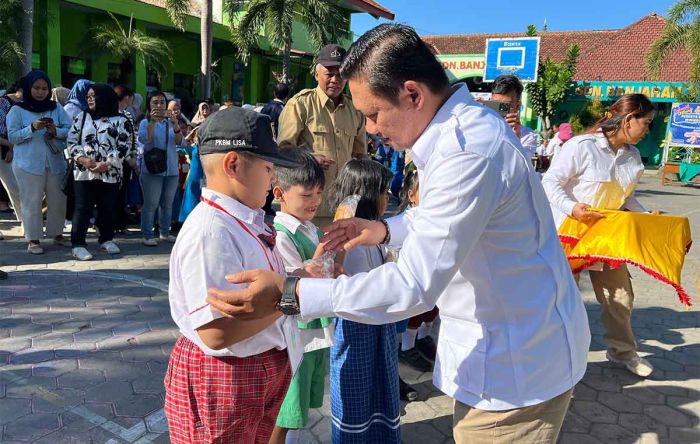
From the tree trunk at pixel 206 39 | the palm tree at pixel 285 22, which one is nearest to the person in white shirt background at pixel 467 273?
the tree trunk at pixel 206 39

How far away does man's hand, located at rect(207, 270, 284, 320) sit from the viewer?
141 cm

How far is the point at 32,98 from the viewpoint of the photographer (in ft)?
18.3

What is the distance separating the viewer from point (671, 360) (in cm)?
406

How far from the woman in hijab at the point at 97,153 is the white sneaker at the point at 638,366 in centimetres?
508

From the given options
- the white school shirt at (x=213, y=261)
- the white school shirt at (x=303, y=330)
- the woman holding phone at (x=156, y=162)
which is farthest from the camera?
the woman holding phone at (x=156, y=162)

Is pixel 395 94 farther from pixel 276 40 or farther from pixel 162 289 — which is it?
pixel 276 40

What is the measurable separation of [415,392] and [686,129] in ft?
63.2

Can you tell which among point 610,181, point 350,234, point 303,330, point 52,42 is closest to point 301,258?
point 303,330

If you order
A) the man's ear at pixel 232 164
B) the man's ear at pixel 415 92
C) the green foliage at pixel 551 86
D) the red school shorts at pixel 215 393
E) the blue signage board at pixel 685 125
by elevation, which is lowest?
the red school shorts at pixel 215 393

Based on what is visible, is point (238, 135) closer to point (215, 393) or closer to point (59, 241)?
point (215, 393)

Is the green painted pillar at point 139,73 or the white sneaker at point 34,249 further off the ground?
the green painted pillar at point 139,73

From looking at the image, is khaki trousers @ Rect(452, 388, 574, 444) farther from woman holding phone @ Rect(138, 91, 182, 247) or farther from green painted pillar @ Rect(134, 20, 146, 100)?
green painted pillar @ Rect(134, 20, 146, 100)

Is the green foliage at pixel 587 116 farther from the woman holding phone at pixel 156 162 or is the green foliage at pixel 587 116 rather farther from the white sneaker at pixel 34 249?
the white sneaker at pixel 34 249

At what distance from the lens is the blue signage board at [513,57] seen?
484 inches
